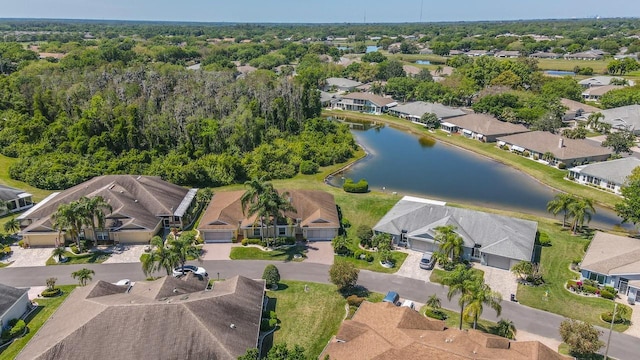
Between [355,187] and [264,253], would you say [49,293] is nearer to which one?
[264,253]

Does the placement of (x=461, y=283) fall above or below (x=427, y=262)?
above

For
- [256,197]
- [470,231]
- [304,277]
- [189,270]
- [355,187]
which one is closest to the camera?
[304,277]

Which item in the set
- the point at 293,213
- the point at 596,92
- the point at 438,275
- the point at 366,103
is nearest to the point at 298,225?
the point at 293,213

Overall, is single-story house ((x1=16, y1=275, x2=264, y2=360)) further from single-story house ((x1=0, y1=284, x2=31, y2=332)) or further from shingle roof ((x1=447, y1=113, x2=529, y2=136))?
shingle roof ((x1=447, y1=113, x2=529, y2=136))

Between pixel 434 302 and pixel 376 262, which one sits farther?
pixel 376 262

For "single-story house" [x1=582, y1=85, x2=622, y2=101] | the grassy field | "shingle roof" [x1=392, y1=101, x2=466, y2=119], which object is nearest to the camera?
the grassy field

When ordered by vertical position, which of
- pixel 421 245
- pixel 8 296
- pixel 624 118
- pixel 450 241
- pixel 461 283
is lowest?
pixel 421 245

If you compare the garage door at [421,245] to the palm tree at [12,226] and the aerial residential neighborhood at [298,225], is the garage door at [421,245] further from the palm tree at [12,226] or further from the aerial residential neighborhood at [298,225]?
the palm tree at [12,226]

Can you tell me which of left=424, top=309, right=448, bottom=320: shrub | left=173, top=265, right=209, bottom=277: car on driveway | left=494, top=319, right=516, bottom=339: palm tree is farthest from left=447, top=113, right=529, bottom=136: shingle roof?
left=173, top=265, right=209, bottom=277: car on driveway
